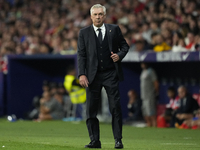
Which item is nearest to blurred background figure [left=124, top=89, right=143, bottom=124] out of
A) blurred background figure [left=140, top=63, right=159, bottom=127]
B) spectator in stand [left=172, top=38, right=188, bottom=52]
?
blurred background figure [left=140, top=63, right=159, bottom=127]

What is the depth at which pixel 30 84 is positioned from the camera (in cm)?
1822

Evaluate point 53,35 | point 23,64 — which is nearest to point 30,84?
point 23,64

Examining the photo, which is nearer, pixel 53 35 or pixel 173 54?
pixel 173 54

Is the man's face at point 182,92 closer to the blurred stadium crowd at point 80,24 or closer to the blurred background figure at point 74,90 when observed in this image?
the blurred stadium crowd at point 80,24

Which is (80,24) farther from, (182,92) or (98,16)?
(98,16)

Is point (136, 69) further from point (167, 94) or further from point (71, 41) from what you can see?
point (71, 41)

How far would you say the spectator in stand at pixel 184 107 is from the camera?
13219mm

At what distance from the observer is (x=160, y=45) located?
13.6 metres

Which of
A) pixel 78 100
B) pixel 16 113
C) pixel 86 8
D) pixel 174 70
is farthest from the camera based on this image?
pixel 86 8

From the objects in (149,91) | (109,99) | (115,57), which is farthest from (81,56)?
(149,91)

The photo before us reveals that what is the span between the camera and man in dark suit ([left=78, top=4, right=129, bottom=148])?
7809mm

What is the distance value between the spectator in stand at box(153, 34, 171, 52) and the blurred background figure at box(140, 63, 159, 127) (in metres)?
0.81

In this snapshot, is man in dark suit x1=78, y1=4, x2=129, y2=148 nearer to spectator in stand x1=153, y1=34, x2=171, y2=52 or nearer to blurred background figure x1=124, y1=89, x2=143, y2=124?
spectator in stand x1=153, y1=34, x2=171, y2=52

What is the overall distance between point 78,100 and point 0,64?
13.3 feet
